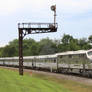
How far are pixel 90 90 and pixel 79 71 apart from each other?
12.9 metres

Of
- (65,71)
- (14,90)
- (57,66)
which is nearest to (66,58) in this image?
(65,71)

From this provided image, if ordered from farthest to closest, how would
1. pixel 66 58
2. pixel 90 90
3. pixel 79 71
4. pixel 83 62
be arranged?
pixel 66 58, pixel 79 71, pixel 83 62, pixel 90 90

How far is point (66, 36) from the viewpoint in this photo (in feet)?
412

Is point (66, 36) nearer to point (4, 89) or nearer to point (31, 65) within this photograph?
point (31, 65)

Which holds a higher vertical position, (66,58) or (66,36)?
(66,36)

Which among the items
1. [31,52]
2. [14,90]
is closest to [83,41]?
[31,52]

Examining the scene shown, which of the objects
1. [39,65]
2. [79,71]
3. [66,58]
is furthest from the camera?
[39,65]

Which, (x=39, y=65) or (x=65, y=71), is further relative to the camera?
(x=39, y=65)

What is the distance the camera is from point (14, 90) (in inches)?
417

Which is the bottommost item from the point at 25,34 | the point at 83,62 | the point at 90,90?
the point at 90,90

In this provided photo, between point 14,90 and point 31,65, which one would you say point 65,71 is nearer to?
point 31,65

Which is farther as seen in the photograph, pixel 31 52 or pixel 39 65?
pixel 31 52

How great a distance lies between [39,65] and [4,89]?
4694 cm

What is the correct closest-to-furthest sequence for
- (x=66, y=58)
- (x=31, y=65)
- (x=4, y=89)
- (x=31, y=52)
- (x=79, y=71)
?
(x=4, y=89) < (x=79, y=71) < (x=66, y=58) < (x=31, y=65) < (x=31, y=52)
